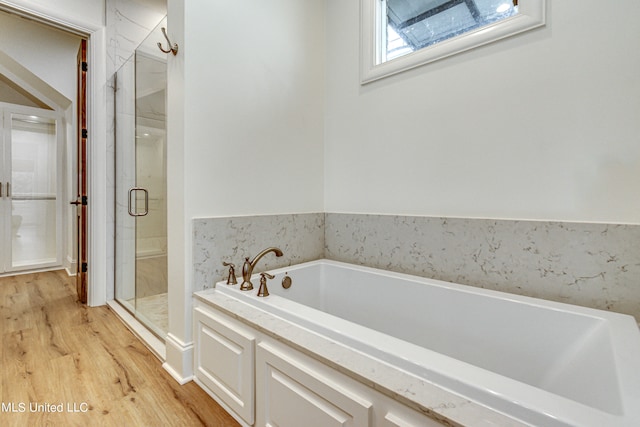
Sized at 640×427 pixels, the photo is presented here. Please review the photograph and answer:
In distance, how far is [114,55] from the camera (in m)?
2.68

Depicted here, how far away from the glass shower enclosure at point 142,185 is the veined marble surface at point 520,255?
157cm

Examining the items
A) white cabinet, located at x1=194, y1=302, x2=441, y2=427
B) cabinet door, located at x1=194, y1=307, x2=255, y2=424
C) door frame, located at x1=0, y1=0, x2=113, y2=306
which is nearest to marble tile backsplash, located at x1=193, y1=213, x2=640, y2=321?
cabinet door, located at x1=194, y1=307, x2=255, y2=424

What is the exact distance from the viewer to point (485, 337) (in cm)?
133

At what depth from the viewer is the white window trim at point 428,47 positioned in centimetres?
138

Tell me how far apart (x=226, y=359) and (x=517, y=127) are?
1723 mm

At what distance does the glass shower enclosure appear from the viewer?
2205 mm

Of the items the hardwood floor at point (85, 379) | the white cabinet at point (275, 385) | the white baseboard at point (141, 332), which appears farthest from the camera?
the white baseboard at point (141, 332)

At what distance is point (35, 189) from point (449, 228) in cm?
493

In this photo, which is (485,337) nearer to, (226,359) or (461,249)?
(461,249)

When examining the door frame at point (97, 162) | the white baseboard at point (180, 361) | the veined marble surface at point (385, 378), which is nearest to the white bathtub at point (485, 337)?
the veined marble surface at point (385, 378)

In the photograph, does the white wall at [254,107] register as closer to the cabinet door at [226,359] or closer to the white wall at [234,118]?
the white wall at [234,118]

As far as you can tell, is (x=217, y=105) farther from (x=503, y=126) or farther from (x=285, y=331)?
(x=503, y=126)

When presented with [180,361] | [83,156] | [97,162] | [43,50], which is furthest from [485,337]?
[43,50]

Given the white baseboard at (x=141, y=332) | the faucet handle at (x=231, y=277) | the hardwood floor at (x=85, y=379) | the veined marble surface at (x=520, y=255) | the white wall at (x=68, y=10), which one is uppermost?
the white wall at (x=68, y=10)
